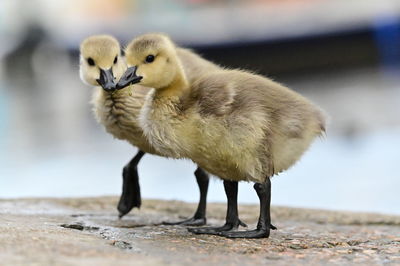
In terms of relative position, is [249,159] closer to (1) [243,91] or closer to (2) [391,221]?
(1) [243,91]

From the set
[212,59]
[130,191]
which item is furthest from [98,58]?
[212,59]

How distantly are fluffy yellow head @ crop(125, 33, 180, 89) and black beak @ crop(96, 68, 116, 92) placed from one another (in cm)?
22

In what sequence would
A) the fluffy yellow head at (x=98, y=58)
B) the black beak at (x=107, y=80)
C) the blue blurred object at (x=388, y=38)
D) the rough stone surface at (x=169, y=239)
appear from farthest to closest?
the blue blurred object at (x=388, y=38)
the fluffy yellow head at (x=98, y=58)
the black beak at (x=107, y=80)
the rough stone surface at (x=169, y=239)

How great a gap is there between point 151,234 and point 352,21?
1271cm

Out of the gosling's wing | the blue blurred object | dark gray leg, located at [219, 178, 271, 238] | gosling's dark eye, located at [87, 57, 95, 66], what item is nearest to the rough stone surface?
dark gray leg, located at [219, 178, 271, 238]

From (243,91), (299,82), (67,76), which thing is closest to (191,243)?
(243,91)

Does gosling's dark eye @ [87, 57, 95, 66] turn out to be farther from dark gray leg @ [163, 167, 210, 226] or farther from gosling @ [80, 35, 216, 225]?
dark gray leg @ [163, 167, 210, 226]

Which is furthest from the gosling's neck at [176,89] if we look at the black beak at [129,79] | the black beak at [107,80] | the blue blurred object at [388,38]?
the blue blurred object at [388,38]

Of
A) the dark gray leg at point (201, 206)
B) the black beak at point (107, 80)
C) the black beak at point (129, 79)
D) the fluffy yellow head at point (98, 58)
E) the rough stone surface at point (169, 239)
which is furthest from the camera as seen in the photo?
the dark gray leg at point (201, 206)

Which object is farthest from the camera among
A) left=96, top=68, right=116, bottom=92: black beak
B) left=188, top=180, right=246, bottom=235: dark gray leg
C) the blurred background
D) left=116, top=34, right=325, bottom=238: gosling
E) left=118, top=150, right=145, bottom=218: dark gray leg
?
the blurred background

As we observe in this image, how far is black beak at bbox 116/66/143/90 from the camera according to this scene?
12.7 ft

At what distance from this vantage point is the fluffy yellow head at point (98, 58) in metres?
4.38

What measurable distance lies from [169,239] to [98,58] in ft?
4.00

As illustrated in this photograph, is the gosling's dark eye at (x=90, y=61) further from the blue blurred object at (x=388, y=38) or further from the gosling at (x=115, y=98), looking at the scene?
the blue blurred object at (x=388, y=38)
